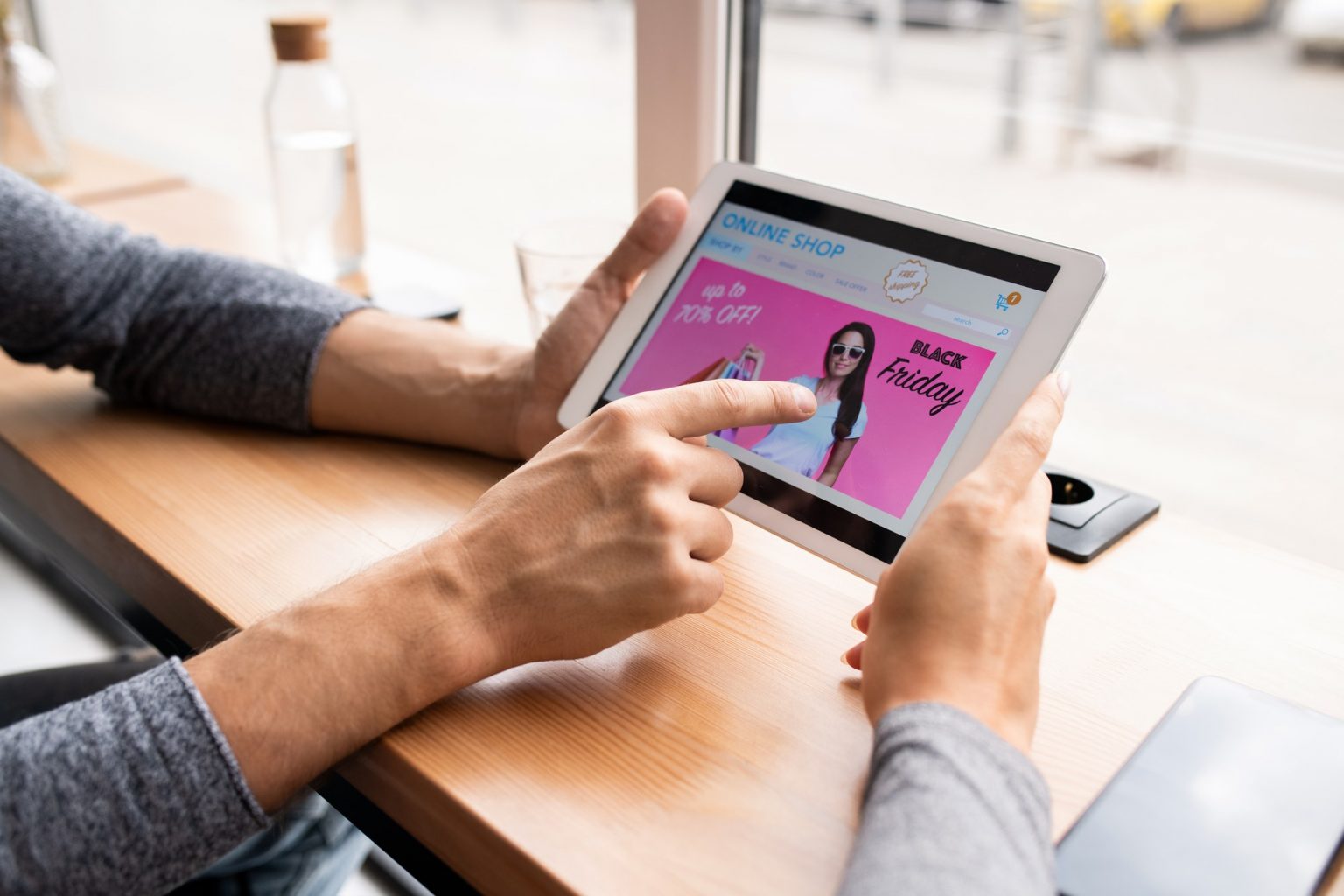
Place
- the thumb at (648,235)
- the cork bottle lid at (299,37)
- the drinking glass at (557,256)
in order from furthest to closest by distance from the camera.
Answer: the cork bottle lid at (299,37)
the drinking glass at (557,256)
the thumb at (648,235)

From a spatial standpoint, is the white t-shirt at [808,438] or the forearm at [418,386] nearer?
the white t-shirt at [808,438]

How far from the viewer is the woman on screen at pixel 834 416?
64 cm

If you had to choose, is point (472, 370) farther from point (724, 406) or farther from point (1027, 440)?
point (1027, 440)

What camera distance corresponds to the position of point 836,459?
64 centimetres

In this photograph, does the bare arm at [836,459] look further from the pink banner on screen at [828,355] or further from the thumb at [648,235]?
the thumb at [648,235]

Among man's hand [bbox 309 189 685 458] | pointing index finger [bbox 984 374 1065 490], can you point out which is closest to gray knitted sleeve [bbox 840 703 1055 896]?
pointing index finger [bbox 984 374 1065 490]

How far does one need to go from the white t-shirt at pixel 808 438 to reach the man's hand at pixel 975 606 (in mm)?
115

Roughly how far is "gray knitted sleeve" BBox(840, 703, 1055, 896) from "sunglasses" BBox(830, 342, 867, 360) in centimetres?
24

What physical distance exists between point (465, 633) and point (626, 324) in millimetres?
277

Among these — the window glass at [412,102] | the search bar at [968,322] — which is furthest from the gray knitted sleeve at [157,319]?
the window glass at [412,102]

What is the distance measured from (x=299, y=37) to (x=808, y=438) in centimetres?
83

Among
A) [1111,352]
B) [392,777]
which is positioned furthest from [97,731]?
[1111,352]

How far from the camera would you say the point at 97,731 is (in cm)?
54

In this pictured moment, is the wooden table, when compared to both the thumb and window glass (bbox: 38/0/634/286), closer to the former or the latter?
the thumb
